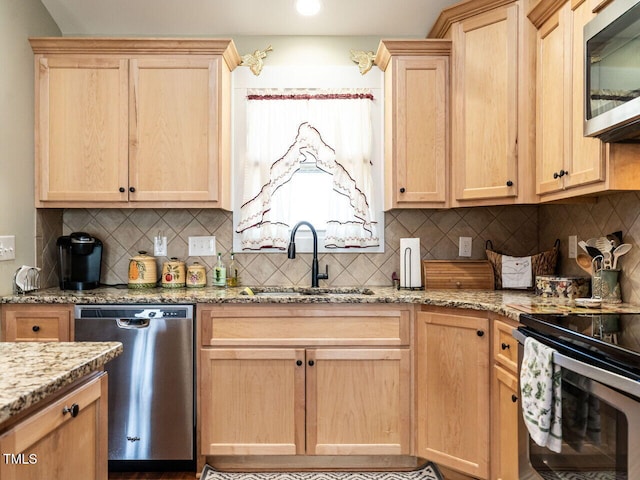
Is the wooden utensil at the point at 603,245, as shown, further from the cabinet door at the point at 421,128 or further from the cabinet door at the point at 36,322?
the cabinet door at the point at 36,322

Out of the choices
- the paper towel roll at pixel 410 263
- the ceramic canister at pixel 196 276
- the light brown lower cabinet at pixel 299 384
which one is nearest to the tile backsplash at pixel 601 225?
the paper towel roll at pixel 410 263

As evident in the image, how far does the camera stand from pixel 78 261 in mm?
2738

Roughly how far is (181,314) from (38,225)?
1.09 metres

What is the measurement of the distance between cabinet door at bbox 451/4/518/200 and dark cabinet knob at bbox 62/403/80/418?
81.7 inches

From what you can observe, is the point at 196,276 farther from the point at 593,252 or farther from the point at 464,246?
the point at 593,252

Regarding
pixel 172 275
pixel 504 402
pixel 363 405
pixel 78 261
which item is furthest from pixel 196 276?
pixel 504 402

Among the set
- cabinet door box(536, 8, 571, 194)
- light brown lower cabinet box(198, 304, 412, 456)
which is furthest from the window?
cabinet door box(536, 8, 571, 194)

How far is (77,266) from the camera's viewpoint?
2.74m

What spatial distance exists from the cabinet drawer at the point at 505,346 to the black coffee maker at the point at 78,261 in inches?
85.3

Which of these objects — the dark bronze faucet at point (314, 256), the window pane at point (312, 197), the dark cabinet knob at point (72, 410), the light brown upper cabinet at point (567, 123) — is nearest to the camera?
the dark cabinet knob at point (72, 410)

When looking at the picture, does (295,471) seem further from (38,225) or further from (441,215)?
(38,225)

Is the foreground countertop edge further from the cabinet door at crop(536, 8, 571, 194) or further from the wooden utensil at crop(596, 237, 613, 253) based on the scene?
the cabinet door at crop(536, 8, 571, 194)

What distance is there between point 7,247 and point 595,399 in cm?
264

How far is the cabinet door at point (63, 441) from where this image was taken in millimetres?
925
